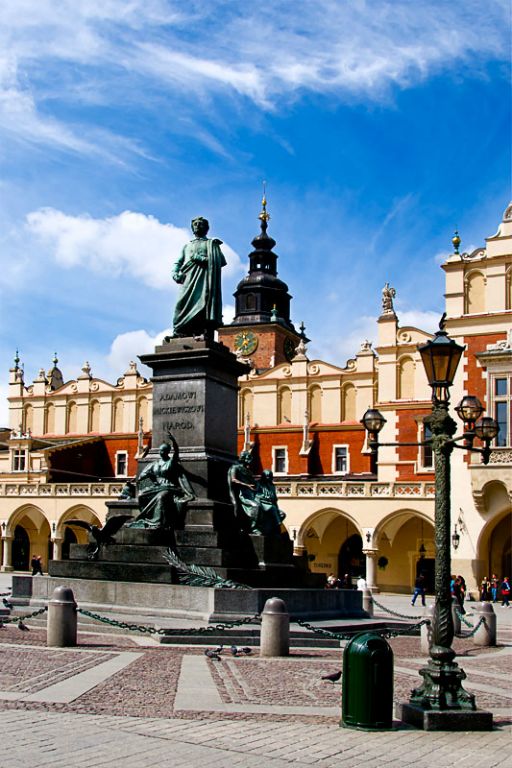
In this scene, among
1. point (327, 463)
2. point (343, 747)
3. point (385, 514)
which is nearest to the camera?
point (343, 747)

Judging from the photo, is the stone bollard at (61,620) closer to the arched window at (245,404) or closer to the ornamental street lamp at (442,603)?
the ornamental street lamp at (442,603)

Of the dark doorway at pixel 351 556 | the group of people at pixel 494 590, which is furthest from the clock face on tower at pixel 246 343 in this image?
the group of people at pixel 494 590

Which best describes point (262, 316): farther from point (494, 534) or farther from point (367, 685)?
point (367, 685)

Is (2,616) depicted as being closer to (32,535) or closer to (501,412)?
(501,412)

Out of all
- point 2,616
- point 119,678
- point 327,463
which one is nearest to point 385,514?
point 327,463

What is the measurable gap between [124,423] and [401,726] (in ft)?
169

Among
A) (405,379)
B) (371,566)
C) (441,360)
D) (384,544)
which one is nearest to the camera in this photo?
(441,360)

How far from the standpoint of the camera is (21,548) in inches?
2319

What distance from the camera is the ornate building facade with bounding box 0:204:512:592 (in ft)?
132

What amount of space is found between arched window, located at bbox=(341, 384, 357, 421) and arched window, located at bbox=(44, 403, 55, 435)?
19588mm

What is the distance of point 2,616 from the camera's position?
1683 cm

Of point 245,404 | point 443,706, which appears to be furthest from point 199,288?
point 245,404

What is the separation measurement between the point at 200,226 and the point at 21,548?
4211cm

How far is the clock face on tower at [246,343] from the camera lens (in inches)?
2958
